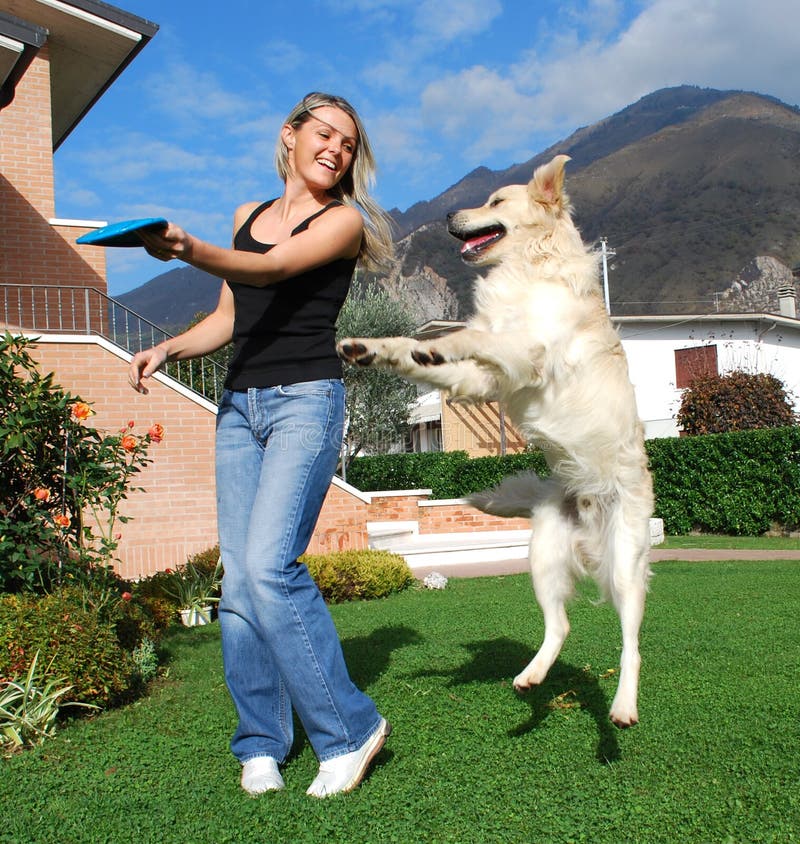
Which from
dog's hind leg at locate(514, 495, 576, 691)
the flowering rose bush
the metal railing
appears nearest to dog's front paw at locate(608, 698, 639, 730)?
dog's hind leg at locate(514, 495, 576, 691)

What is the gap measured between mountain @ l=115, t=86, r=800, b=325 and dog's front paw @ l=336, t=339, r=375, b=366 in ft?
216

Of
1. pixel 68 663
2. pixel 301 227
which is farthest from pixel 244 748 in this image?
pixel 301 227

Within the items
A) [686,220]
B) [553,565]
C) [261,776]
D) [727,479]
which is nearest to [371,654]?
[553,565]

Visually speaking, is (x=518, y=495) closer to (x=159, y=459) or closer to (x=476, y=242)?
(x=476, y=242)

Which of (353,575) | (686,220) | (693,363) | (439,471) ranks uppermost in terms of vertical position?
(686,220)

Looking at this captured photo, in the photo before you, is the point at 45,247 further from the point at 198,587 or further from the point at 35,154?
the point at 198,587

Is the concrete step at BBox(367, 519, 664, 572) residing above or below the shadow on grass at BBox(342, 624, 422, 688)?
below

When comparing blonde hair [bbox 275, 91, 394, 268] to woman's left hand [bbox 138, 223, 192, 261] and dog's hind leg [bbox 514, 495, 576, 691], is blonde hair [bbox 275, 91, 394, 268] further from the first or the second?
dog's hind leg [bbox 514, 495, 576, 691]

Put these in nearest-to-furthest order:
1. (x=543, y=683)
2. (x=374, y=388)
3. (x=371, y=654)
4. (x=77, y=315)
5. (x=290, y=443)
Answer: (x=290, y=443) < (x=543, y=683) < (x=371, y=654) < (x=77, y=315) < (x=374, y=388)

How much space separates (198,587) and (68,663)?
3.51 m

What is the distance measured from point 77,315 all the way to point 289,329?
31.8ft

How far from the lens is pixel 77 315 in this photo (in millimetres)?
11703

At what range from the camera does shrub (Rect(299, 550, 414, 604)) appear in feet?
30.2

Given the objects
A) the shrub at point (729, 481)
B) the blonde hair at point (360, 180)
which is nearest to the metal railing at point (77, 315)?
the blonde hair at point (360, 180)
